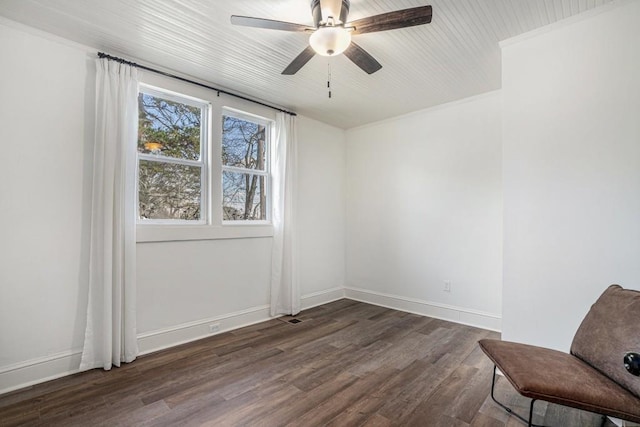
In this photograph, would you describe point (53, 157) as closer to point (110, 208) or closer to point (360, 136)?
point (110, 208)

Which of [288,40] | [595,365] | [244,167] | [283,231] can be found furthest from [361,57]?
[595,365]

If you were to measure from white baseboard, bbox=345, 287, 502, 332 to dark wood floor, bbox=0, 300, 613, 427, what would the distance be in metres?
0.33

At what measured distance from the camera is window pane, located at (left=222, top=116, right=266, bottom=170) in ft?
11.6

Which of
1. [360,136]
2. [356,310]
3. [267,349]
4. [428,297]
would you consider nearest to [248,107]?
[360,136]

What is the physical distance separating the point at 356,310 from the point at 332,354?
142 centimetres

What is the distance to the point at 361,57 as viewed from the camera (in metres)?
2.24

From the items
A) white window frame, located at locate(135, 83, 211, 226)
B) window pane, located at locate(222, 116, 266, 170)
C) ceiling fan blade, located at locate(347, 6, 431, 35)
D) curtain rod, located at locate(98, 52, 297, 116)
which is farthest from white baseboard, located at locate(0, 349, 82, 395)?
ceiling fan blade, located at locate(347, 6, 431, 35)

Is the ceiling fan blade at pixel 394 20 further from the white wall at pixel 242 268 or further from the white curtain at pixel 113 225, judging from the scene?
the white wall at pixel 242 268

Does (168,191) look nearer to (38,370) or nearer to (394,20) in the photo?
(38,370)

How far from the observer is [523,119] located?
2.37m

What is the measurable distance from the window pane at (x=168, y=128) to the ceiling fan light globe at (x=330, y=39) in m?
1.83

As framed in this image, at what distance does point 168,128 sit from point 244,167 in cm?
93

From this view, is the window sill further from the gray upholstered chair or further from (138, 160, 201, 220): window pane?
the gray upholstered chair

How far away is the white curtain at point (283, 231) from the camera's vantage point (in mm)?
3832
